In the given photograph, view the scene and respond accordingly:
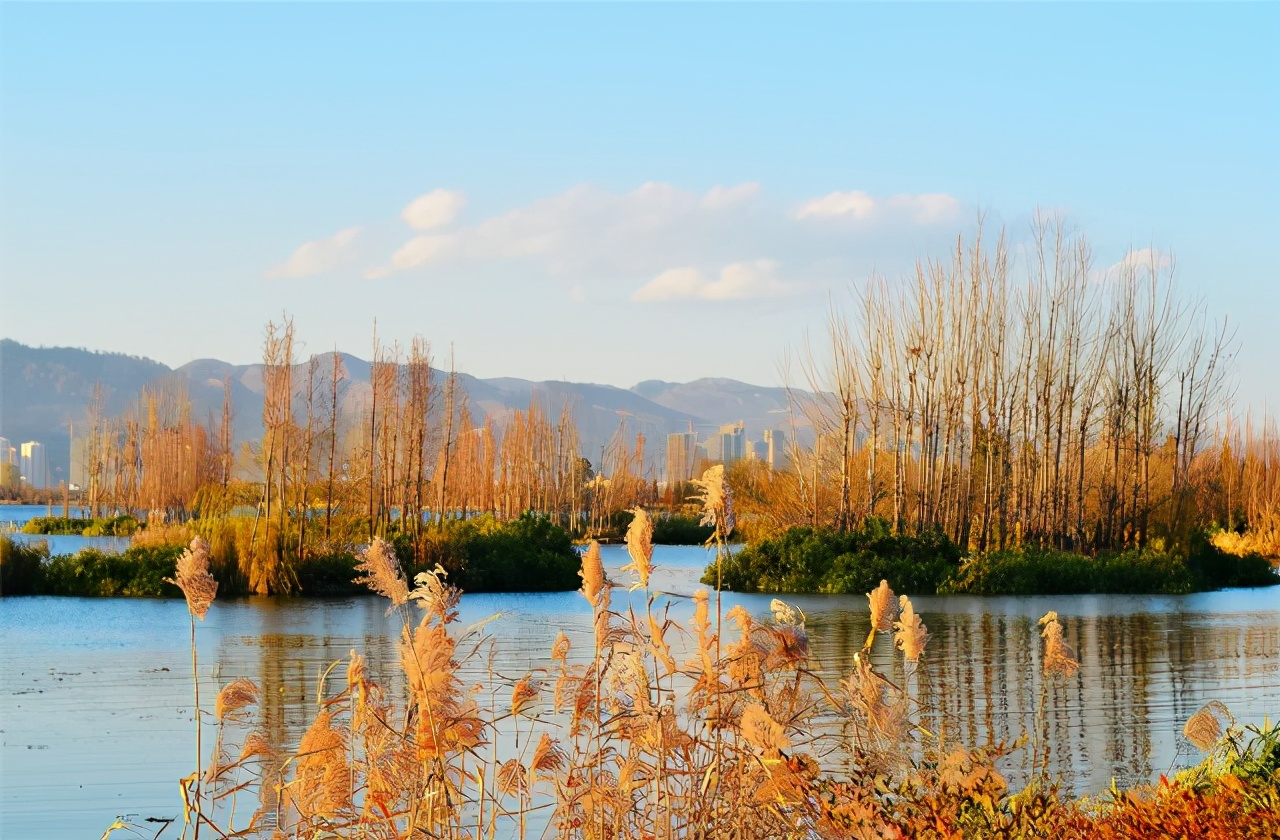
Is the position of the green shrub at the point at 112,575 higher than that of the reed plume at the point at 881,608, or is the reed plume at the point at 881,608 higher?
the reed plume at the point at 881,608

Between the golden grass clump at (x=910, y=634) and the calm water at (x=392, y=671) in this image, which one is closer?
the golden grass clump at (x=910, y=634)

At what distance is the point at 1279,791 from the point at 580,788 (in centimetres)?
218

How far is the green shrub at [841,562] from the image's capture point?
19.7 metres

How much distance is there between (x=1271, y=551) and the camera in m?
29.3

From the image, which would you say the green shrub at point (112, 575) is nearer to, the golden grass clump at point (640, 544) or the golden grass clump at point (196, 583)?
the golden grass clump at point (196, 583)

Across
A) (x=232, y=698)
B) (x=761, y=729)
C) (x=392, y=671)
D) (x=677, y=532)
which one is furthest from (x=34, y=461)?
(x=761, y=729)

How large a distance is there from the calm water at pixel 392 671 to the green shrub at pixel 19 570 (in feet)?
3.10

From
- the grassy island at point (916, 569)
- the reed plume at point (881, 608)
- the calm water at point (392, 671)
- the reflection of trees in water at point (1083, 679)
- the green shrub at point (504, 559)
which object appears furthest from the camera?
the green shrub at point (504, 559)

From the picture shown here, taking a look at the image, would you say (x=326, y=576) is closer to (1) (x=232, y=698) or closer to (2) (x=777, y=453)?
(1) (x=232, y=698)

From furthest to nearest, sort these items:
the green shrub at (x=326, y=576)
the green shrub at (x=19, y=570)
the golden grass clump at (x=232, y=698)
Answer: the green shrub at (x=326, y=576) → the green shrub at (x=19, y=570) → the golden grass clump at (x=232, y=698)

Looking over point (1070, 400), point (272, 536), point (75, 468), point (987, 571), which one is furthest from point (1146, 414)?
point (75, 468)

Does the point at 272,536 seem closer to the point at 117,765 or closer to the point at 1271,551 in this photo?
the point at 117,765

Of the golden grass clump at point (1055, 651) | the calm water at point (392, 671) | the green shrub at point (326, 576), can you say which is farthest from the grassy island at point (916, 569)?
the golden grass clump at point (1055, 651)

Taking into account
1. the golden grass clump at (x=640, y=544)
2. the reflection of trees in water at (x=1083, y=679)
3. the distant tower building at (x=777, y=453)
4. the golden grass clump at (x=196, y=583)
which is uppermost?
the distant tower building at (x=777, y=453)
